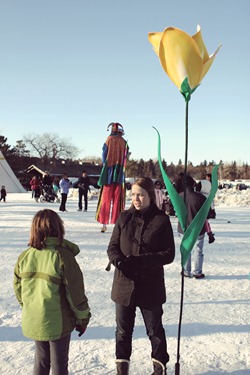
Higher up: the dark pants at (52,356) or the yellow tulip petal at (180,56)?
the yellow tulip petal at (180,56)

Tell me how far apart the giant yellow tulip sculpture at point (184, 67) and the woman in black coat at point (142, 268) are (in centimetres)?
12

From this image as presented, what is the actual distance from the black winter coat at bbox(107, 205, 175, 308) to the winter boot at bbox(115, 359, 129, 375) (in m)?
0.40

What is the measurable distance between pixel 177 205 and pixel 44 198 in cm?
1778

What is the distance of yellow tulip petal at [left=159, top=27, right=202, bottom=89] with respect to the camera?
236cm

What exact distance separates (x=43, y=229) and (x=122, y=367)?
114 centimetres

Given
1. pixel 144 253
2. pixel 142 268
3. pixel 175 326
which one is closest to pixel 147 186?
pixel 144 253

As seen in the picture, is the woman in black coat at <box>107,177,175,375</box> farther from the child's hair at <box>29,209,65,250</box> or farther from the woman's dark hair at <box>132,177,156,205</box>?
the child's hair at <box>29,209,65,250</box>

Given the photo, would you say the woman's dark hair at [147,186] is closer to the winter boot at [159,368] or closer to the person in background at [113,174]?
the winter boot at [159,368]

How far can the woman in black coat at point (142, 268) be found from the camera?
7.72ft

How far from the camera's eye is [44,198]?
19562 millimetres

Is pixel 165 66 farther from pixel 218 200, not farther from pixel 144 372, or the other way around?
pixel 218 200

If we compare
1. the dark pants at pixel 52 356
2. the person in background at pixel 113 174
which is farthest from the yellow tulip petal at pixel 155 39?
the person in background at pixel 113 174

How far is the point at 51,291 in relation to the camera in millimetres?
2023

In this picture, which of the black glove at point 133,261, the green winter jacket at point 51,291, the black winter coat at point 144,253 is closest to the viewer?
the green winter jacket at point 51,291
